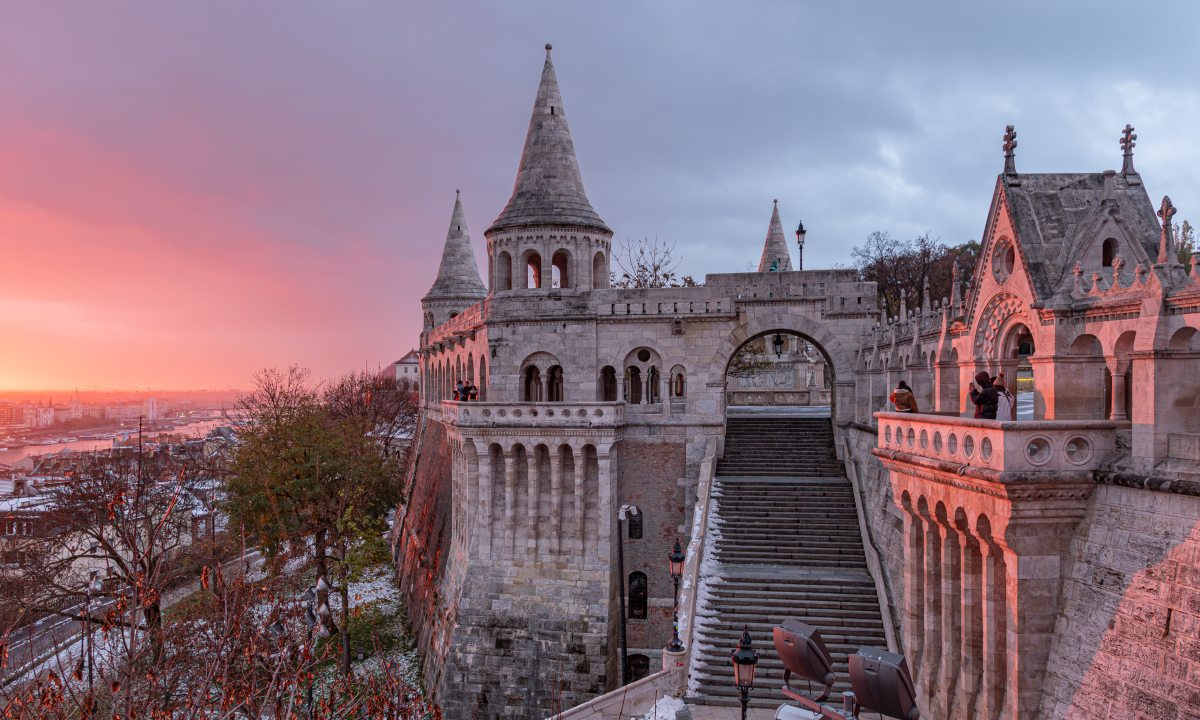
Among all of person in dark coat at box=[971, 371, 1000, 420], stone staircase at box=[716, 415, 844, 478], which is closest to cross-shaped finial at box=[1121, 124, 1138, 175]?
person in dark coat at box=[971, 371, 1000, 420]

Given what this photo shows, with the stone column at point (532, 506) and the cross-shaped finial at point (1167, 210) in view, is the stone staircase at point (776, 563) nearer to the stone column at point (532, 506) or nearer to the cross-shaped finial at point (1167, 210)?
the stone column at point (532, 506)

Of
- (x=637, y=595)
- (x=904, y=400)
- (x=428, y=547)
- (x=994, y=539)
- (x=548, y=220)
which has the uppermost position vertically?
(x=548, y=220)

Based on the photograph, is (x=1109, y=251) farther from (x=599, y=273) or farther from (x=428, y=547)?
(x=428, y=547)

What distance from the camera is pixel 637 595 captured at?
2333 cm

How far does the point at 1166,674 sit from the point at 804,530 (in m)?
12.9

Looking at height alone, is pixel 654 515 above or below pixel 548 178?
below

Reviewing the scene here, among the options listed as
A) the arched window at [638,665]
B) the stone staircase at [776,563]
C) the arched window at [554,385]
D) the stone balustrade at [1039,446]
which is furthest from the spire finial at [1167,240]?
the arched window at [554,385]

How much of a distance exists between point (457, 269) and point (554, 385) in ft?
61.1

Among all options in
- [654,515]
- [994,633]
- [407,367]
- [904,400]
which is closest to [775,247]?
[654,515]

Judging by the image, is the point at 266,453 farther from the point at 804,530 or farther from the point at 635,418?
the point at 804,530

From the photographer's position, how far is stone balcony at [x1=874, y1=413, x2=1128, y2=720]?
9.56 metres

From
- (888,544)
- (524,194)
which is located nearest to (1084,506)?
(888,544)

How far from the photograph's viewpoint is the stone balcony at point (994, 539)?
31.4 feet

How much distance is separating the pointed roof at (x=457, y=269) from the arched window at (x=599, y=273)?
1739cm
